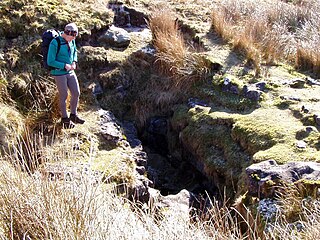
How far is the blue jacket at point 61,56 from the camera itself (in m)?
4.86

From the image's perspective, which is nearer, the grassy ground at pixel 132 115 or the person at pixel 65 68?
the grassy ground at pixel 132 115

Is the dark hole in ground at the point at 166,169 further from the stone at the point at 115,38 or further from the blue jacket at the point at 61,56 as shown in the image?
the blue jacket at the point at 61,56

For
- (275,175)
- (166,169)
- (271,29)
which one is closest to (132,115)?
(166,169)

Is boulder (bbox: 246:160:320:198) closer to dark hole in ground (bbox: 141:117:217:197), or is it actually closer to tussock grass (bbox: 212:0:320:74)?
dark hole in ground (bbox: 141:117:217:197)

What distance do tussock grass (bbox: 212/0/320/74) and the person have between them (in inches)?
122

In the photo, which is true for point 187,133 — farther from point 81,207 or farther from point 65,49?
point 81,207

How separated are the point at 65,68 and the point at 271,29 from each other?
15.1 feet

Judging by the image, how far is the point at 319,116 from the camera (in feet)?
16.7

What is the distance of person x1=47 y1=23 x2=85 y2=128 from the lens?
16.0 feet

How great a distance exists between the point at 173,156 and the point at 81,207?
3.69 meters

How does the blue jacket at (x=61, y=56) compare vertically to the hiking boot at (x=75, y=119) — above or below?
above

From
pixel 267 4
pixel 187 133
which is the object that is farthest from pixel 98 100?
pixel 267 4

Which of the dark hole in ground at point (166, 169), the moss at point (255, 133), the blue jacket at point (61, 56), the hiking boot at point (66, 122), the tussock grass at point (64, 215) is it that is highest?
the blue jacket at point (61, 56)

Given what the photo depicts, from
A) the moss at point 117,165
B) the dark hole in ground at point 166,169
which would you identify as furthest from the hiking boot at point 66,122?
the dark hole in ground at point 166,169
